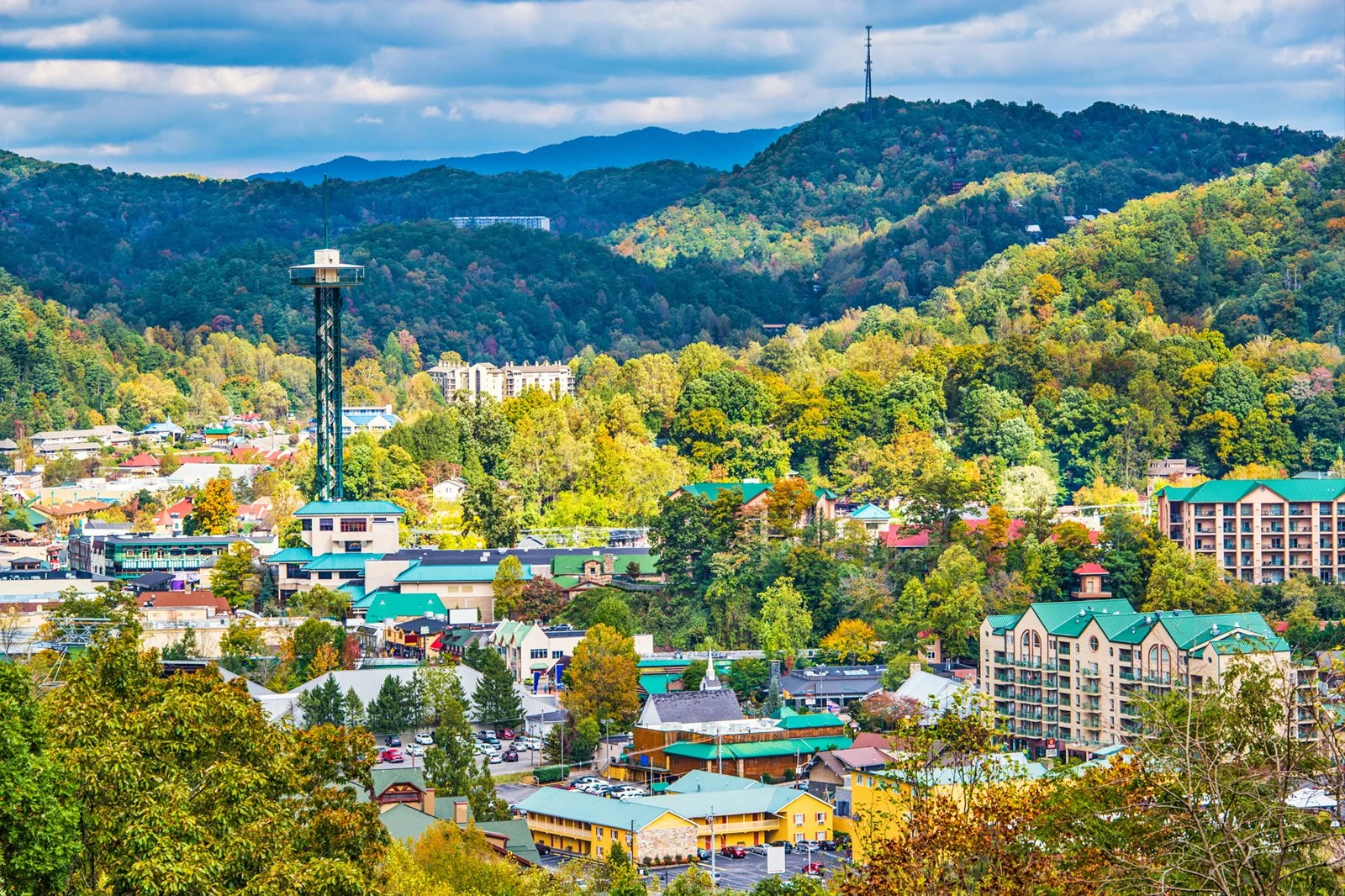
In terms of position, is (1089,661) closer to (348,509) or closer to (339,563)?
(339,563)

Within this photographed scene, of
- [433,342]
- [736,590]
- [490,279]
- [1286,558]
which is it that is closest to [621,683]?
[736,590]

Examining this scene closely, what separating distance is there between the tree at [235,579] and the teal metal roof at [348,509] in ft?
7.81

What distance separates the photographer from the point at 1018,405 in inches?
2569

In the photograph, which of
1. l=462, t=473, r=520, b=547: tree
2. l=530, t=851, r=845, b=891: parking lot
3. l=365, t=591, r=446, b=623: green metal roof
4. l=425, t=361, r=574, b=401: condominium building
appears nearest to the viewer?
l=530, t=851, r=845, b=891: parking lot

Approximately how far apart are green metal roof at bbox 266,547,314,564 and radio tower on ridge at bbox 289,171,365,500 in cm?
366

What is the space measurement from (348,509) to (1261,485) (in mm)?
23618

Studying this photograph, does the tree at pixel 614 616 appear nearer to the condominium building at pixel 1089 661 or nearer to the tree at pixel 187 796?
the condominium building at pixel 1089 661

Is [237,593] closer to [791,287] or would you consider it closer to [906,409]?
[906,409]

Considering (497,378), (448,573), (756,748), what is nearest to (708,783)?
(756,748)

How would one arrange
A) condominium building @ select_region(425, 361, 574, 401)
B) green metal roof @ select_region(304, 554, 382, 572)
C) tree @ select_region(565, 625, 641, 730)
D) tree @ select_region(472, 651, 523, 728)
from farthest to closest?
1. condominium building @ select_region(425, 361, 574, 401)
2. green metal roof @ select_region(304, 554, 382, 572)
3. tree @ select_region(472, 651, 523, 728)
4. tree @ select_region(565, 625, 641, 730)

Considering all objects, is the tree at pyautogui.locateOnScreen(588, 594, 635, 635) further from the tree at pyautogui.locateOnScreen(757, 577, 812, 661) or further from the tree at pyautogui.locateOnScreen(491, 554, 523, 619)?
the tree at pyautogui.locateOnScreen(757, 577, 812, 661)

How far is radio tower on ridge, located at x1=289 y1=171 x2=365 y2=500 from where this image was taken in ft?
190

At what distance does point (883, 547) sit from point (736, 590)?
13.3 ft

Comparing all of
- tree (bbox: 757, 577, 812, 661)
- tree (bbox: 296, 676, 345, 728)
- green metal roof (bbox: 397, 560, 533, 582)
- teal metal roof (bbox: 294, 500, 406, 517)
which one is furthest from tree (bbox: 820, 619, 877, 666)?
teal metal roof (bbox: 294, 500, 406, 517)
